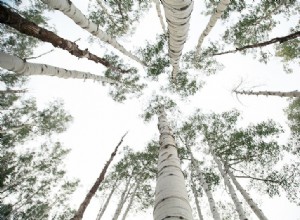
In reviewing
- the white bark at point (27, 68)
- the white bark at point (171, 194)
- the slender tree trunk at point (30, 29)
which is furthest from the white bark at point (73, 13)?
the white bark at point (171, 194)

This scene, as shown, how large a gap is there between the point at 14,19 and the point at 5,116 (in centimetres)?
1814

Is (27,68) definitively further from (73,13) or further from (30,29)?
(30,29)

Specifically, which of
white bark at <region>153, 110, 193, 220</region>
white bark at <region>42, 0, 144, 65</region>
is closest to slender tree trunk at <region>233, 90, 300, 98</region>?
white bark at <region>42, 0, 144, 65</region>

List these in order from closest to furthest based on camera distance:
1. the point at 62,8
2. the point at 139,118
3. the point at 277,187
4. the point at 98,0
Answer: the point at 62,8 < the point at 277,187 < the point at 98,0 < the point at 139,118

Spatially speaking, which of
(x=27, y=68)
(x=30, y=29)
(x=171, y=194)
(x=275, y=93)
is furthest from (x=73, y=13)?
(x=275, y=93)

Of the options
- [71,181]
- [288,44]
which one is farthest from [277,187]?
[71,181]

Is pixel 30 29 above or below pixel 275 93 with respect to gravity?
below

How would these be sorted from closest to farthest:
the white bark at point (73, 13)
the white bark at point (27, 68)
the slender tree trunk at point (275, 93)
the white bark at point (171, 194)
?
the white bark at point (171, 194), the white bark at point (27, 68), the white bark at point (73, 13), the slender tree trunk at point (275, 93)

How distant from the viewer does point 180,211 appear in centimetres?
186

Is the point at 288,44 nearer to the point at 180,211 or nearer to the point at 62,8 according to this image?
the point at 62,8

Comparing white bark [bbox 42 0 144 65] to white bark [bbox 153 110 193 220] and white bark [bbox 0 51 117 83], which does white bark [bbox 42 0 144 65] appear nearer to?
white bark [bbox 0 51 117 83]

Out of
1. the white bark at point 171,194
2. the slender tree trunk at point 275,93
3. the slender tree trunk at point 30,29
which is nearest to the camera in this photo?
the white bark at point 171,194

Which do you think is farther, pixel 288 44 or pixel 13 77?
pixel 13 77

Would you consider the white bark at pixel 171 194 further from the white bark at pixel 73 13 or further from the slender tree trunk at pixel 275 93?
the slender tree trunk at pixel 275 93
